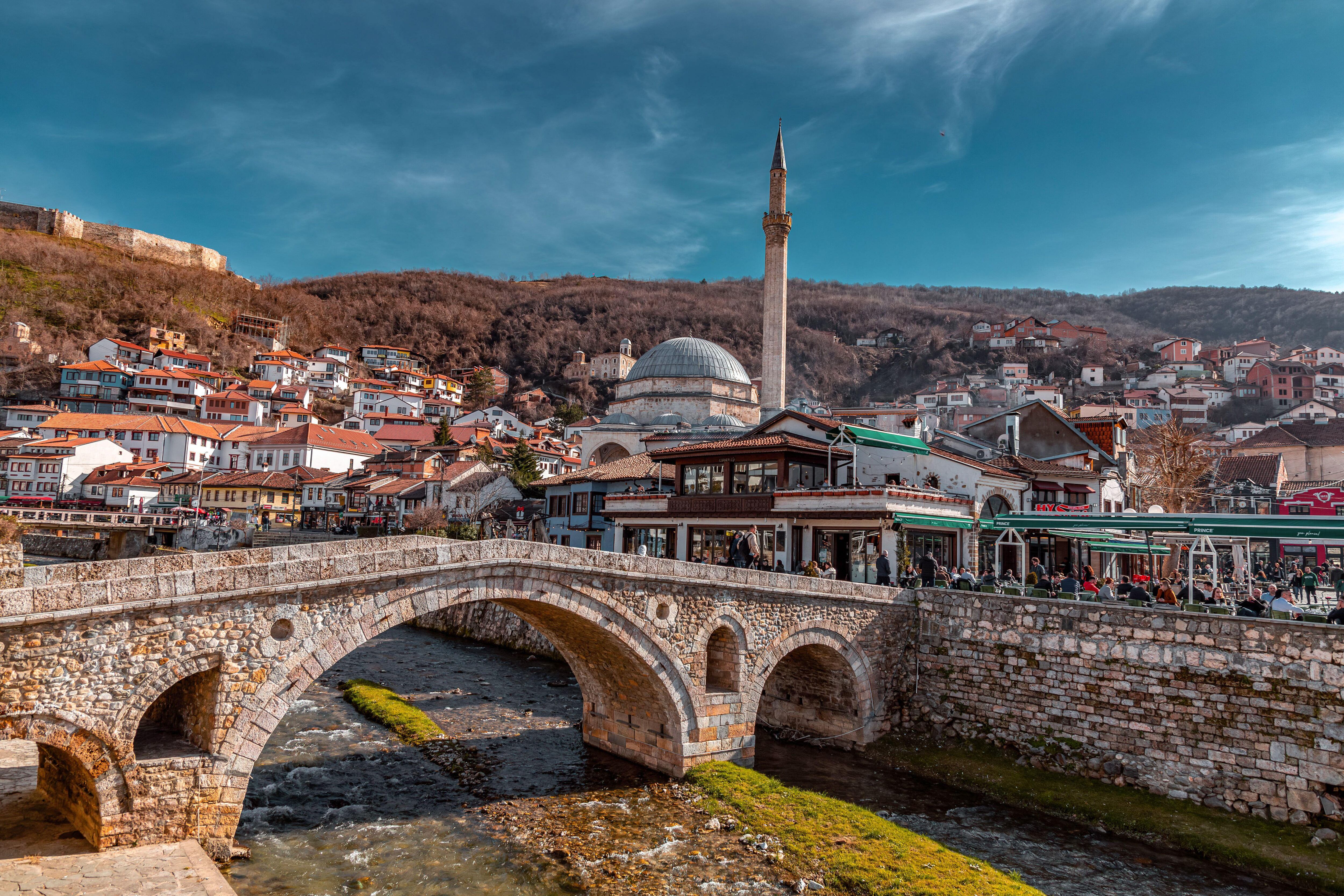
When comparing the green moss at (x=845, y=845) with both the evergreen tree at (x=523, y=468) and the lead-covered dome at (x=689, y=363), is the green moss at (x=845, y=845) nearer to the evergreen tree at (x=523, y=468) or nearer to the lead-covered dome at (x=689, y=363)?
the evergreen tree at (x=523, y=468)

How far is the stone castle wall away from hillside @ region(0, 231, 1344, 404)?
11.6 ft

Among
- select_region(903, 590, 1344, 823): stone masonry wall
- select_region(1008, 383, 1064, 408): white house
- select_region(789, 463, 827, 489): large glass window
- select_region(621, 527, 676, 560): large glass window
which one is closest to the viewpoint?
select_region(903, 590, 1344, 823): stone masonry wall

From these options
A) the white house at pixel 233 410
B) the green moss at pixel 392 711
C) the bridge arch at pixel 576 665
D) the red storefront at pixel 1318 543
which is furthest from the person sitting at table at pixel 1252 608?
the white house at pixel 233 410

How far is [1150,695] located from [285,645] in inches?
584

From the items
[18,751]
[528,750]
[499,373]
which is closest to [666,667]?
[528,750]

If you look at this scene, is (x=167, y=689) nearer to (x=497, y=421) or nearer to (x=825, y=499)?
(x=825, y=499)

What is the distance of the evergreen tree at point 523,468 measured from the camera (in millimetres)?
42719

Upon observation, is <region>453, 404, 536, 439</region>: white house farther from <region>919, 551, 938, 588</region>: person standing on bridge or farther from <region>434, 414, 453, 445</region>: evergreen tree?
<region>919, 551, 938, 588</region>: person standing on bridge

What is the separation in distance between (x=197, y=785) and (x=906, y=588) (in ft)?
47.8

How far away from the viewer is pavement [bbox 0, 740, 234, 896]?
834cm

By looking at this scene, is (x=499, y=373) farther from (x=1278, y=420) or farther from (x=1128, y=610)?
(x=1128, y=610)

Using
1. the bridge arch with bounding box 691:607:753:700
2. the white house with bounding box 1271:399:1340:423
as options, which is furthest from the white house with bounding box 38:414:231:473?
the white house with bounding box 1271:399:1340:423

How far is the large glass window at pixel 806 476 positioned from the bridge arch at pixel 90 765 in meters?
17.4

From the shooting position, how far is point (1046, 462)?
27.8 metres
